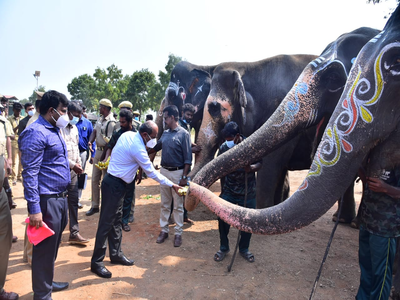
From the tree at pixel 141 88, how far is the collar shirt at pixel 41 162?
29791 mm

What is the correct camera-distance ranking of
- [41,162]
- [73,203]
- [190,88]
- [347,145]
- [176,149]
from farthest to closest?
1. [190,88]
2. [176,149]
3. [73,203]
4. [41,162]
5. [347,145]

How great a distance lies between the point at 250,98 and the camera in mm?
4934

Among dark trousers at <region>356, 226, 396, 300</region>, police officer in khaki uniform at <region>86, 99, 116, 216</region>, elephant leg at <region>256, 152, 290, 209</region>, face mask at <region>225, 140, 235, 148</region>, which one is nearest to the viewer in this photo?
dark trousers at <region>356, 226, 396, 300</region>

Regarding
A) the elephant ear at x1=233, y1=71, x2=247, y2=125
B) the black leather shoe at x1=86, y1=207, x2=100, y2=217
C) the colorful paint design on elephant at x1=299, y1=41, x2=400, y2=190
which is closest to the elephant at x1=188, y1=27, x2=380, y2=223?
the colorful paint design on elephant at x1=299, y1=41, x2=400, y2=190

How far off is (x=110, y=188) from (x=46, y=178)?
0.90m

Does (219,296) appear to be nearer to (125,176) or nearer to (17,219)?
(125,176)

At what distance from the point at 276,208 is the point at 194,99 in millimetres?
5095

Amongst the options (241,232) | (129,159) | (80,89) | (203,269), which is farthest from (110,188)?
(80,89)

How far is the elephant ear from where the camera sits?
15.4 feet

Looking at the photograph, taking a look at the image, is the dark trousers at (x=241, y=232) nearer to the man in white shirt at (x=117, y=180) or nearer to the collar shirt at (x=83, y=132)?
the man in white shirt at (x=117, y=180)

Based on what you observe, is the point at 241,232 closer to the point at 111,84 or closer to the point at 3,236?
the point at 3,236

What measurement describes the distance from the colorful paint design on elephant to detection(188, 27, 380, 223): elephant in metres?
0.66

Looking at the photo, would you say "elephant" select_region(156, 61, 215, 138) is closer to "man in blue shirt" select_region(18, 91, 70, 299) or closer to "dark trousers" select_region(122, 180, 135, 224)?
→ "dark trousers" select_region(122, 180, 135, 224)

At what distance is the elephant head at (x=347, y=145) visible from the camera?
6.54 feet
